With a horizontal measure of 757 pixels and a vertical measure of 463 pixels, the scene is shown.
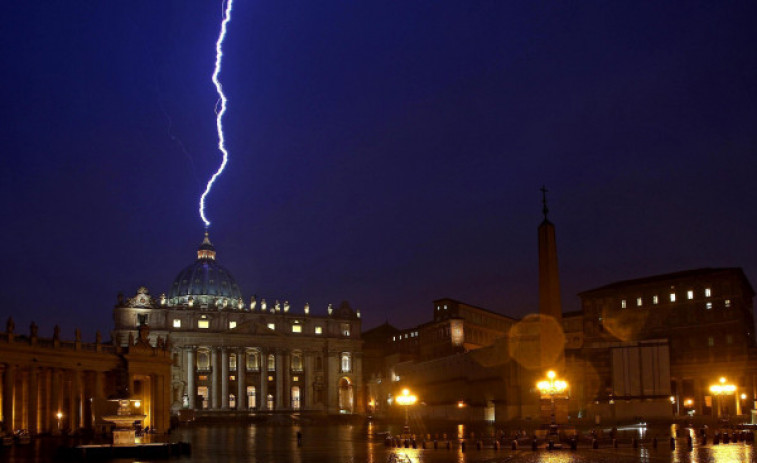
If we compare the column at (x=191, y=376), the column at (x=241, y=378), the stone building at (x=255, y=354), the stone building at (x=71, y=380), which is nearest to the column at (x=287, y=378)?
the stone building at (x=255, y=354)

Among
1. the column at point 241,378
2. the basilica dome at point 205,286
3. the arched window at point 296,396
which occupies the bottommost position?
the arched window at point 296,396

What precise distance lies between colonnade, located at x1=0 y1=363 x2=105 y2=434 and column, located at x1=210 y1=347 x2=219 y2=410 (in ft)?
218

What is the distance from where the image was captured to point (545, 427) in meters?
46.8

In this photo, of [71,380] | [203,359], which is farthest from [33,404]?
[203,359]

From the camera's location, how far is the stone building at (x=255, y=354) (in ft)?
407

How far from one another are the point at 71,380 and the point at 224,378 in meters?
70.9

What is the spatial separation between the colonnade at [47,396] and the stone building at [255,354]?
5751 cm

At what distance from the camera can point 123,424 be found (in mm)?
38781

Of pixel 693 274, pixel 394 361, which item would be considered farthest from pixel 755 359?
pixel 394 361

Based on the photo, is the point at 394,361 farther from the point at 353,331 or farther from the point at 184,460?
the point at 184,460

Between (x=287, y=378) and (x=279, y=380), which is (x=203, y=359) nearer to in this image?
(x=279, y=380)

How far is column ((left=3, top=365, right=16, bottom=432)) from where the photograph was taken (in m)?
45.9

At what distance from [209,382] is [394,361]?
89.8ft

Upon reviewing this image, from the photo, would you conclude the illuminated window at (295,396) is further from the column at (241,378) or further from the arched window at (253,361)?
the column at (241,378)
